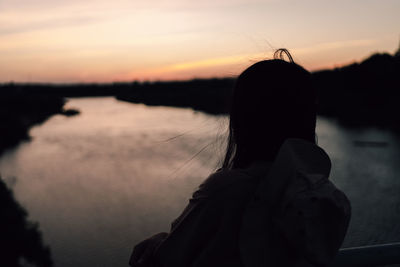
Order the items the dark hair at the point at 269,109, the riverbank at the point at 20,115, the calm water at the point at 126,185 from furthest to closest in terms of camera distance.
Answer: the riverbank at the point at 20,115 → the calm water at the point at 126,185 → the dark hair at the point at 269,109

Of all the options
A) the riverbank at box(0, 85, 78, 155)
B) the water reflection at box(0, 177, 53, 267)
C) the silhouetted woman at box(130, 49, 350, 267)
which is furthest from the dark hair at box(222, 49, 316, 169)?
the riverbank at box(0, 85, 78, 155)

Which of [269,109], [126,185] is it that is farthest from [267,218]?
[126,185]

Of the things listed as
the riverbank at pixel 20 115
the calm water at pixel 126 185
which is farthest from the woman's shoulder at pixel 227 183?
the riverbank at pixel 20 115

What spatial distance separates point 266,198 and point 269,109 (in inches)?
6.4

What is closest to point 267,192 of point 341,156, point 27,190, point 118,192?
point 118,192

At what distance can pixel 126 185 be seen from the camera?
9.93m

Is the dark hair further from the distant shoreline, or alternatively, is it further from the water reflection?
the distant shoreline

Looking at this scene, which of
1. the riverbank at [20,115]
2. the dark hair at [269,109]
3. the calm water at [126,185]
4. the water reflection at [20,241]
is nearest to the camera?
the dark hair at [269,109]

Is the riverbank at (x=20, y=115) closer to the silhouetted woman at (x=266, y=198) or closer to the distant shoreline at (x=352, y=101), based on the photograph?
the distant shoreline at (x=352, y=101)

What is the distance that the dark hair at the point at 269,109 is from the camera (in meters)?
0.54

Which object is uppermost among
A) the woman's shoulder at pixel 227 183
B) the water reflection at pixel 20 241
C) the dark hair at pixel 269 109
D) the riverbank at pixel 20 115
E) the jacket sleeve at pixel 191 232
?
the dark hair at pixel 269 109

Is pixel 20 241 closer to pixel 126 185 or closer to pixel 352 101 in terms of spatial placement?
pixel 126 185

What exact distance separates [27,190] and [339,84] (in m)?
20.7

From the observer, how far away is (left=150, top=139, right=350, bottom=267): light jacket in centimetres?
36
